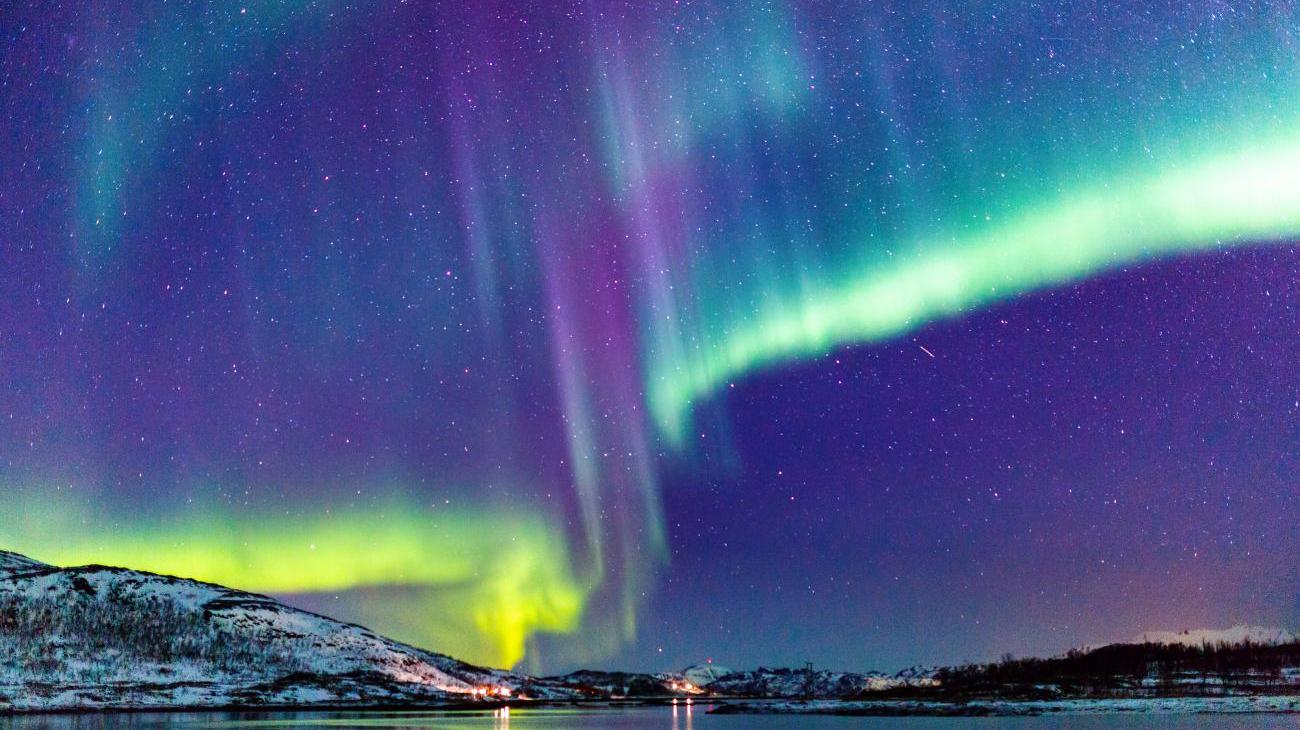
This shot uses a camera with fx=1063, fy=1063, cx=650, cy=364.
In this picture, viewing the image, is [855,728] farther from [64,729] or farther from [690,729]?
[64,729]

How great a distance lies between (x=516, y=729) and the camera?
117938 millimetres

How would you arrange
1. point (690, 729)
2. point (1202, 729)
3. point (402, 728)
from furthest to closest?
point (690, 729) → point (402, 728) → point (1202, 729)

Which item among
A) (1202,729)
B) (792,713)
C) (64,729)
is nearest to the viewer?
(1202,729)

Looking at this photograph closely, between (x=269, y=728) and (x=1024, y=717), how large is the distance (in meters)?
81.3

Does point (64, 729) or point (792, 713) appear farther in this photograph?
point (792, 713)

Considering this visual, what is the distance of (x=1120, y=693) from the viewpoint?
18888cm

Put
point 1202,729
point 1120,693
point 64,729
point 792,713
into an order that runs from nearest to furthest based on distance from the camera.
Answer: point 1202,729
point 64,729
point 792,713
point 1120,693

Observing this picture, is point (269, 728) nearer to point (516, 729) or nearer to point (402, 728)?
point (402, 728)

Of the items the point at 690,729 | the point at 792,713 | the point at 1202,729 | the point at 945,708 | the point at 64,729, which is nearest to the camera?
the point at 1202,729

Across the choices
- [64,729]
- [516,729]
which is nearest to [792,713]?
[516,729]

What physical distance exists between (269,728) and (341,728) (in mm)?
6766

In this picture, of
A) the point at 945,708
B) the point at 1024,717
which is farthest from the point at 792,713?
the point at 1024,717

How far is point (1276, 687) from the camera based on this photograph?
191250mm

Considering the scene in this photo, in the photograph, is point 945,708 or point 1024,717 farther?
point 945,708
